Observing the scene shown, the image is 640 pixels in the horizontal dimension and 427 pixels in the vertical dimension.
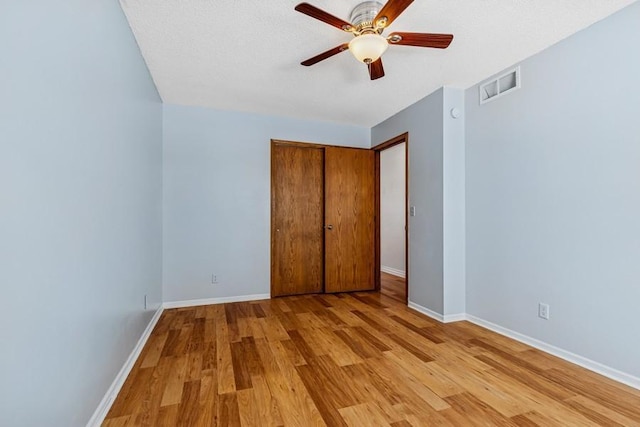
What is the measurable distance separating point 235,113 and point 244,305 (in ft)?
8.10

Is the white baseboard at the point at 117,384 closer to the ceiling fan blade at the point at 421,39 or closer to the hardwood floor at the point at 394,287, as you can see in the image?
the ceiling fan blade at the point at 421,39

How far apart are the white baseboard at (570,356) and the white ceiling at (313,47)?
2406mm

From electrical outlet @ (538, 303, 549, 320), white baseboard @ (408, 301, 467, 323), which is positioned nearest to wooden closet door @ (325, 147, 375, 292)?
white baseboard @ (408, 301, 467, 323)

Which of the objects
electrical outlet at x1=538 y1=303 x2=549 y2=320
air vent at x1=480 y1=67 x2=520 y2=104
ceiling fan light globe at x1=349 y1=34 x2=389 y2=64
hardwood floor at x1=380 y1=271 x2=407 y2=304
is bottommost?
hardwood floor at x1=380 y1=271 x2=407 y2=304

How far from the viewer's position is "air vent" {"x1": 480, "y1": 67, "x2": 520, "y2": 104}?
2.67 m

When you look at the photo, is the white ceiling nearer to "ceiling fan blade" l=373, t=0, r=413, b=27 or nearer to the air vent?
the air vent

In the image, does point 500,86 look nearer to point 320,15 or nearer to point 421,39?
point 421,39

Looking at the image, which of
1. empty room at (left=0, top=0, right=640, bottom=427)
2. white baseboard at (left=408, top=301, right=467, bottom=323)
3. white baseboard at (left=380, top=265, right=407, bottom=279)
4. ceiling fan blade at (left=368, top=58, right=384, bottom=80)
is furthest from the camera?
white baseboard at (left=380, top=265, right=407, bottom=279)

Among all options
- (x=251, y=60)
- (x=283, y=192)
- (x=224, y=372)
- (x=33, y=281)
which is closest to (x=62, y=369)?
(x=33, y=281)

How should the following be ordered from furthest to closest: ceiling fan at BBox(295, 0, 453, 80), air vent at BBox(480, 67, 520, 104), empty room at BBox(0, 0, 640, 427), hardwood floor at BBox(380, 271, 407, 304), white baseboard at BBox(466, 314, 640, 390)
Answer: hardwood floor at BBox(380, 271, 407, 304)
air vent at BBox(480, 67, 520, 104)
white baseboard at BBox(466, 314, 640, 390)
ceiling fan at BBox(295, 0, 453, 80)
empty room at BBox(0, 0, 640, 427)

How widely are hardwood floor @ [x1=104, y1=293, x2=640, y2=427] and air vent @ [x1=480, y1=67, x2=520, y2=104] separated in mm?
2268

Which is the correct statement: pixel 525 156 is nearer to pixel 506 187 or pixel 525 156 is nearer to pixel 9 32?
pixel 506 187

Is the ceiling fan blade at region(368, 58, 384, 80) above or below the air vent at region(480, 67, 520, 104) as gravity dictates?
below

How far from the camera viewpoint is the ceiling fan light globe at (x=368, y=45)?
1.88 metres
